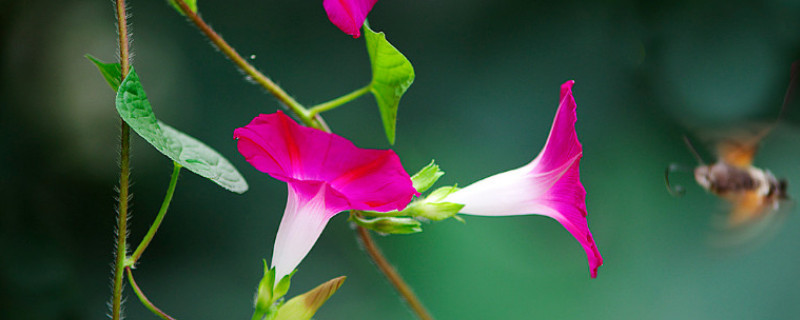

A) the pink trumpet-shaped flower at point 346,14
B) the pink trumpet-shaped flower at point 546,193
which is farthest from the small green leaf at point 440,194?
the pink trumpet-shaped flower at point 346,14

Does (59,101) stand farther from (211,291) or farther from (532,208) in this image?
(532,208)

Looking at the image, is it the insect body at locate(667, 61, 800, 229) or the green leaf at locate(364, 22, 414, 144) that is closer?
the green leaf at locate(364, 22, 414, 144)

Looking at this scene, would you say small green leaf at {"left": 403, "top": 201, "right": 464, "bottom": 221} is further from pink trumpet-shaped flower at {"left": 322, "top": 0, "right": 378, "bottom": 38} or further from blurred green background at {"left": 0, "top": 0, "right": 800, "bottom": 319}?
blurred green background at {"left": 0, "top": 0, "right": 800, "bottom": 319}

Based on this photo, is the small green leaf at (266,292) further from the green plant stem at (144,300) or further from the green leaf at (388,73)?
the green leaf at (388,73)

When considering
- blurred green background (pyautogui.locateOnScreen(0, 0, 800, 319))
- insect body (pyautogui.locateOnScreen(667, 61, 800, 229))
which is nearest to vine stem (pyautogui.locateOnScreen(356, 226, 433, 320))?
insect body (pyautogui.locateOnScreen(667, 61, 800, 229))

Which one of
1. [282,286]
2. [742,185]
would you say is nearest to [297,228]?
[282,286]
